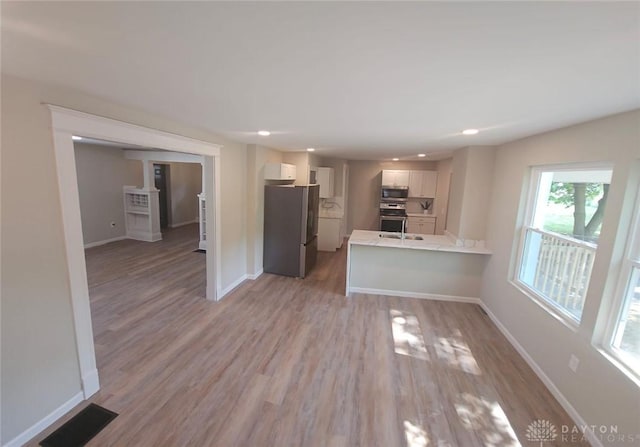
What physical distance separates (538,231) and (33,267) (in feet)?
14.4

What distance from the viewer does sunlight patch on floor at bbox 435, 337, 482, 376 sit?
2.62 meters

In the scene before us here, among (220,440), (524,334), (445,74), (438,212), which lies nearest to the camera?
(445,74)

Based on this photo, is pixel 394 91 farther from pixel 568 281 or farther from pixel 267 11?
pixel 568 281

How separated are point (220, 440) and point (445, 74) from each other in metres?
2.64

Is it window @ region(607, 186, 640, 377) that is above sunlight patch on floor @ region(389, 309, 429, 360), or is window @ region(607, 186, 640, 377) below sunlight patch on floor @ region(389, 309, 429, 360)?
above

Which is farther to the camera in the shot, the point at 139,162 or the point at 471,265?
the point at 139,162

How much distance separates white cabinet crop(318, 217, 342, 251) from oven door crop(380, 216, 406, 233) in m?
1.27

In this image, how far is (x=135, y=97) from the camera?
1.94 meters

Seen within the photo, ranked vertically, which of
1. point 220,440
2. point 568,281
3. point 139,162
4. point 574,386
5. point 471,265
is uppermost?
point 139,162

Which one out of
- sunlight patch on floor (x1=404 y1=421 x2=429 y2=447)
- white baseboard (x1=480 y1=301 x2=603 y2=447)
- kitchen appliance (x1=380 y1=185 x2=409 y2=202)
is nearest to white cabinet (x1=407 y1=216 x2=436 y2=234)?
kitchen appliance (x1=380 y1=185 x2=409 y2=202)

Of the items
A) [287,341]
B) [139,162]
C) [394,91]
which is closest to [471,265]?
[287,341]

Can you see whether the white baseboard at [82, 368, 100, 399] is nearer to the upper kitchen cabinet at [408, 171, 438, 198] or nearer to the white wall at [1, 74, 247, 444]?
the white wall at [1, 74, 247, 444]

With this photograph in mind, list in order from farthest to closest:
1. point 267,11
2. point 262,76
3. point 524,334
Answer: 1. point 524,334
2. point 262,76
3. point 267,11

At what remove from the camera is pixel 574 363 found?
2.13 meters
